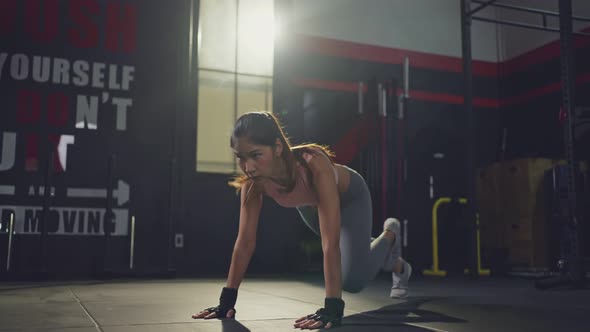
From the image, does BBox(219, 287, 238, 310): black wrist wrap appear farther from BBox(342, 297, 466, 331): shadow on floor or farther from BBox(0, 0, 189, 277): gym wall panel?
BBox(0, 0, 189, 277): gym wall panel

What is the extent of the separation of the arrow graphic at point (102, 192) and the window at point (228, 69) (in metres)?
0.69

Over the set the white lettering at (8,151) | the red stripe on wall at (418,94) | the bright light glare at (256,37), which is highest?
the bright light glare at (256,37)

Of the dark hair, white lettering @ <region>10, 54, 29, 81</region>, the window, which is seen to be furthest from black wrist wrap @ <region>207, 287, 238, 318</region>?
white lettering @ <region>10, 54, 29, 81</region>

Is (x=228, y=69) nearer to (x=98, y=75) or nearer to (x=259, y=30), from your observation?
(x=259, y=30)

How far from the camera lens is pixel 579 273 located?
355 cm

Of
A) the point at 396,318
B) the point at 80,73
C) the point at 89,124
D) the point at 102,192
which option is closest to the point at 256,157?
the point at 396,318

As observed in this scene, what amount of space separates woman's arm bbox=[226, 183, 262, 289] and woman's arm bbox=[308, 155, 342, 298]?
0.30 metres

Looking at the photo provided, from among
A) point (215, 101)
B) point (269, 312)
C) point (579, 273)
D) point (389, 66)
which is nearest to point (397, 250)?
point (269, 312)

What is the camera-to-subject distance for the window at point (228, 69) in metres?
4.99

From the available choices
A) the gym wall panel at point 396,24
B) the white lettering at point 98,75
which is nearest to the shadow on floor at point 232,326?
the white lettering at point 98,75

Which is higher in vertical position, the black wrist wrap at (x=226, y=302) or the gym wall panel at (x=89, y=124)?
the gym wall panel at (x=89, y=124)

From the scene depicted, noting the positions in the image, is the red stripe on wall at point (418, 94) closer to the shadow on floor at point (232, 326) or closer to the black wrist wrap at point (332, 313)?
the shadow on floor at point (232, 326)

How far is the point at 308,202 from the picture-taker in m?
2.16

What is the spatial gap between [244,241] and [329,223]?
1.27ft
